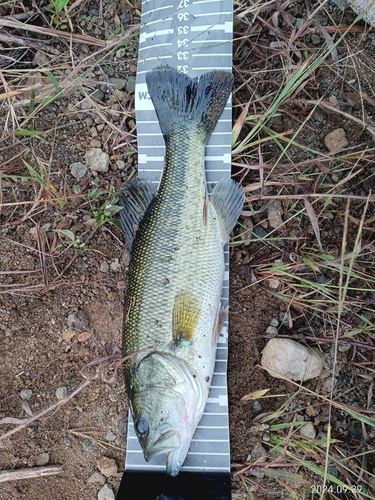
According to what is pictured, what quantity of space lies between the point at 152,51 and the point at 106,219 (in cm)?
127

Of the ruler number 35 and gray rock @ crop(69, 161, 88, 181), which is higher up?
Result: the ruler number 35

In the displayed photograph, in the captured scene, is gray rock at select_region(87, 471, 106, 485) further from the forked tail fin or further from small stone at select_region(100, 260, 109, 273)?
the forked tail fin

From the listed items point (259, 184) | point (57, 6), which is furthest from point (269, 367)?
point (57, 6)

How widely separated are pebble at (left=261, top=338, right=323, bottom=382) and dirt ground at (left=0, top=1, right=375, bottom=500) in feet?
0.37

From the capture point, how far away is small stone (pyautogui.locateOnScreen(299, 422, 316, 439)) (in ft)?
9.66

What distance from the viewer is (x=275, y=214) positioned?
10.2 ft

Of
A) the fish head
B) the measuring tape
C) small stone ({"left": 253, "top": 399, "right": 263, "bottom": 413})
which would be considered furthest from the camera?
small stone ({"left": 253, "top": 399, "right": 263, "bottom": 413})

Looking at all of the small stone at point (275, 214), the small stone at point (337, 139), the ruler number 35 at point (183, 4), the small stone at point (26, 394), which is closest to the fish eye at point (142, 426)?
the small stone at point (26, 394)

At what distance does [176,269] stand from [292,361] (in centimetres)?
101

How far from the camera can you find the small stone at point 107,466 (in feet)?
9.90

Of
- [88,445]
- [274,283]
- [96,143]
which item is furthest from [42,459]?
[96,143]

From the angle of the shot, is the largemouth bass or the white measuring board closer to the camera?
the largemouth bass

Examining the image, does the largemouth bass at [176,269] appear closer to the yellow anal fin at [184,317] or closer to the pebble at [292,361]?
the yellow anal fin at [184,317]

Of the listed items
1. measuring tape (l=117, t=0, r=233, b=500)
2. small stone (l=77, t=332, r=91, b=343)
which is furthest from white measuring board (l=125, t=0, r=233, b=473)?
small stone (l=77, t=332, r=91, b=343)
